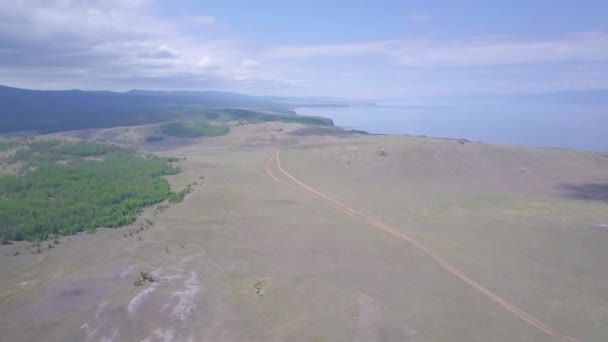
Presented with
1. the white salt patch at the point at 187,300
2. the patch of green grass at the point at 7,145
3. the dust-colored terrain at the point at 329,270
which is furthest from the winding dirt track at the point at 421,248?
the patch of green grass at the point at 7,145

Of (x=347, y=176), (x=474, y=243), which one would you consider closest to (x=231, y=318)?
(x=474, y=243)

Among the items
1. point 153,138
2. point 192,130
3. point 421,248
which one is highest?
point 192,130

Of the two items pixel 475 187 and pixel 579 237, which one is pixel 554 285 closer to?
pixel 579 237

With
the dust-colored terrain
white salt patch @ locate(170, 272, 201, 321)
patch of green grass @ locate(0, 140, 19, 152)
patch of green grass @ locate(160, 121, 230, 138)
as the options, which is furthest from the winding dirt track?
patch of green grass @ locate(160, 121, 230, 138)

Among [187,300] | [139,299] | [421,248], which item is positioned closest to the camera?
[139,299]

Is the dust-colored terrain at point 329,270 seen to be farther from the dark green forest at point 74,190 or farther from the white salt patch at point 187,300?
the dark green forest at point 74,190

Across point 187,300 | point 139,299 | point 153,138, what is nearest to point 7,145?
point 153,138

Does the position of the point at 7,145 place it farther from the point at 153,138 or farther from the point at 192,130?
the point at 192,130
